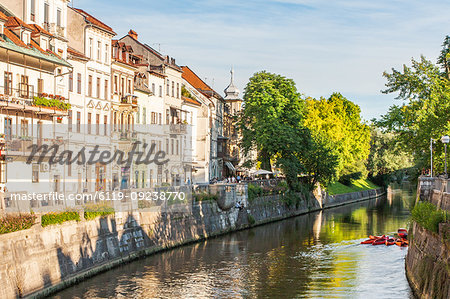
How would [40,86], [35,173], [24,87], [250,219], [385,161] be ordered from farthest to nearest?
[385,161] < [250,219] < [40,86] < [35,173] < [24,87]

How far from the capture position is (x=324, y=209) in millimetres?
86625

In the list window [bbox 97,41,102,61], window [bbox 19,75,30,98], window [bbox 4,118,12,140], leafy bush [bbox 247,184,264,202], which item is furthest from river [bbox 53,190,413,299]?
window [bbox 97,41,102,61]

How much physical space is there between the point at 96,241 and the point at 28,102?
12.1 metres

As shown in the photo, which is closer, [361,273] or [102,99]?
[361,273]

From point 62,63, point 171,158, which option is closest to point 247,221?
point 171,158

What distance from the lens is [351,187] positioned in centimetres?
10700

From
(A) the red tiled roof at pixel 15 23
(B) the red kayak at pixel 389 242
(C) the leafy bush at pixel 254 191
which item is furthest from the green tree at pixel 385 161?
(A) the red tiled roof at pixel 15 23

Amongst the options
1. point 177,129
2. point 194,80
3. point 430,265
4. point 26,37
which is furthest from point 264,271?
point 194,80

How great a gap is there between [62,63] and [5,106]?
6.38 meters

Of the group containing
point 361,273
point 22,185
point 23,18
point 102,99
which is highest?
point 23,18

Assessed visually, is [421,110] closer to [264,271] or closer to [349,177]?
[264,271]

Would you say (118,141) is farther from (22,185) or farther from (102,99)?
(22,185)

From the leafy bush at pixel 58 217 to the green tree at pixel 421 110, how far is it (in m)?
26.5

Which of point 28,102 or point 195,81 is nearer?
point 28,102
